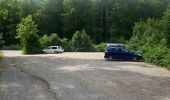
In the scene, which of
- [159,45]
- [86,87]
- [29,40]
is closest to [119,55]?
[159,45]

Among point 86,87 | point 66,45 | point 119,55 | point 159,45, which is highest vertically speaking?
point 86,87

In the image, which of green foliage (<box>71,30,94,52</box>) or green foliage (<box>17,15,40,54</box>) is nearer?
green foliage (<box>17,15,40,54</box>)

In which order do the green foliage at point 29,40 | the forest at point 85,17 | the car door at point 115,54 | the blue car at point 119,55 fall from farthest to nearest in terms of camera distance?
the forest at point 85,17, the green foliage at point 29,40, the car door at point 115,54, the blue car at point 119,55

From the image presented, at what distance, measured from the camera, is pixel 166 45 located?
109 feet

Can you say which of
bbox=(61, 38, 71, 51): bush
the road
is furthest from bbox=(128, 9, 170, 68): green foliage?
bbox=(61, 38, 71, 51): bush

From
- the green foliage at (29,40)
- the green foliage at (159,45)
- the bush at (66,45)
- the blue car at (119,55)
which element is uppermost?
the green foliage at (159,45)

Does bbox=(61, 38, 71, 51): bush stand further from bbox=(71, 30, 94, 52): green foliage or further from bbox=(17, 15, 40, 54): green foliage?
bbox=(17, 15, 40, 54): green foliage

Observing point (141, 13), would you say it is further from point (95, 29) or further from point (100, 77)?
point (100, 77)

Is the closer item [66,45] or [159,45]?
[159,45]

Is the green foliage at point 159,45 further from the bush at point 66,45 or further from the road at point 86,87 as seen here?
the bush at point 66,45

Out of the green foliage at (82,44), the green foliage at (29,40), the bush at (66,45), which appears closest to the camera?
the green foliage at (29,40)

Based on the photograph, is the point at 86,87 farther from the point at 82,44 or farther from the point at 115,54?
the point at 82,44

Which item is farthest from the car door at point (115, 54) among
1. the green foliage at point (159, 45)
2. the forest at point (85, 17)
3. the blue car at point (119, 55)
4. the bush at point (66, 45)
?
the forest at point (85, 17)

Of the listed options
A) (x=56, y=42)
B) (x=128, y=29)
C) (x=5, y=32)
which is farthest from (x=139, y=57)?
(x=5, y=32)
